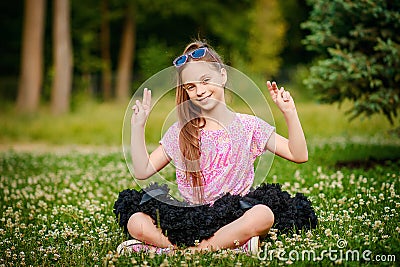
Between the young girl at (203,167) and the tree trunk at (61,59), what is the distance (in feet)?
54.2

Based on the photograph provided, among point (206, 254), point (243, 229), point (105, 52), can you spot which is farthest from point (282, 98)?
point (105, 52)

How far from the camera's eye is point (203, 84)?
16.7ft

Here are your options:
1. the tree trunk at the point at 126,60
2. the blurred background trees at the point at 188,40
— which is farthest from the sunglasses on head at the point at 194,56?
the tree trunk at the point at 126,60

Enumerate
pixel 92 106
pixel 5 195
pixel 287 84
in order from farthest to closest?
pixel 287 84, pixel 92 106, pixel 5 195

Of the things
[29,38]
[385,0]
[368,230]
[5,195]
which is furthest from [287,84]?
[368,230]

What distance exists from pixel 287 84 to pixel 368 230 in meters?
29.2

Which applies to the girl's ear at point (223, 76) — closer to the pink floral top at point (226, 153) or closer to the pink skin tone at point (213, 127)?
the pink skin tone at point (213, 127)

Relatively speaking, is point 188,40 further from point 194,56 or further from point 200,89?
point 200,89

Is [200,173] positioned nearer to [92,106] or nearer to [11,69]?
[92,106]

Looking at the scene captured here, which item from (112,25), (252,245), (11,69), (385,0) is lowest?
(252,245)

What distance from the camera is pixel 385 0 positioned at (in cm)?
888

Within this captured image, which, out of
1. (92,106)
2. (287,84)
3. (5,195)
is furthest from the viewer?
(287,84)

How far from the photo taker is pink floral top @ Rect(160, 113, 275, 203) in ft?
16.9

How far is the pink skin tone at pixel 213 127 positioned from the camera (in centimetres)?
477
